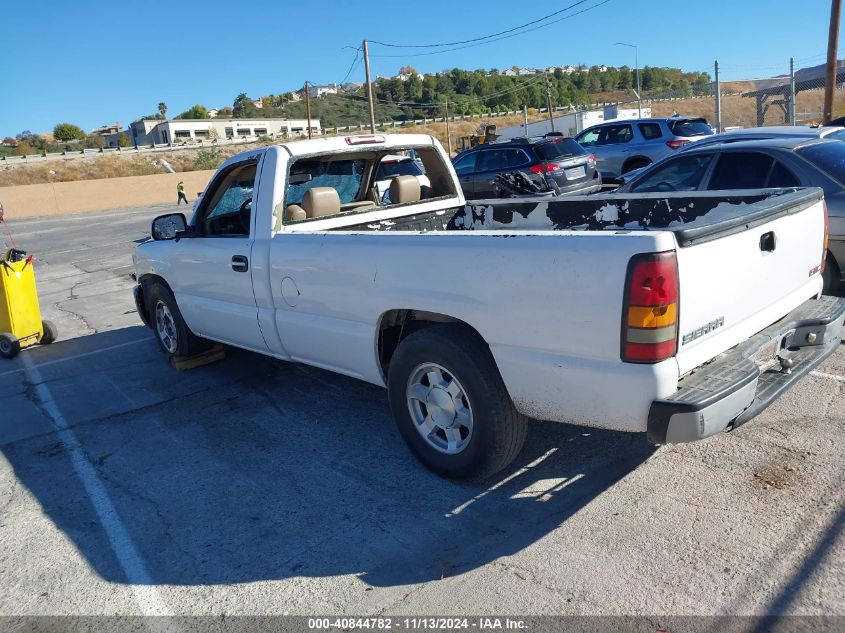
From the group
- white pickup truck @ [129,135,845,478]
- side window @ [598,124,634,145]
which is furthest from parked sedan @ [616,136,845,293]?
side window @ [598,124,634,145]

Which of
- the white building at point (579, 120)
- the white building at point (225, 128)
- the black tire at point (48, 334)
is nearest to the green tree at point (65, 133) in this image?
the white building at point (225, 128)

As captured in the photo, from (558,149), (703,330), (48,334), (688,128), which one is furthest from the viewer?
(688,128)

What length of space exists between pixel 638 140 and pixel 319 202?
14.2m

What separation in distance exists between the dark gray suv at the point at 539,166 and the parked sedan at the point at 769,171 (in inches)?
271

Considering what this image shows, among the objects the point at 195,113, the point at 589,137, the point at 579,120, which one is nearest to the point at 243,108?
the point at 195,113

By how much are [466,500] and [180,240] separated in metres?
3.61

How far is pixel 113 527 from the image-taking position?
13.0 feet

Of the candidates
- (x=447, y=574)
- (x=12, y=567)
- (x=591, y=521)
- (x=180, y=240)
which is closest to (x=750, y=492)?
(x=591, y=521)

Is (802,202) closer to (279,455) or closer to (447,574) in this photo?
(447,574)

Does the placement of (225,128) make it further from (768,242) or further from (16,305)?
(768,242)

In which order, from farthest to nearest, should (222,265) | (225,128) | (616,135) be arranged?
1. (225,128)
2. (616,135)
3. (222,265)

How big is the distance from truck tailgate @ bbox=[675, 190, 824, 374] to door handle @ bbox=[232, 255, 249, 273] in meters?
3.15

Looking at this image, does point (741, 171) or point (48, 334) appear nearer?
point (741, 171)

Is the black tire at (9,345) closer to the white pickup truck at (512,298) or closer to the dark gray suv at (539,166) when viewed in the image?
A: the white pickup truck at (512,298)
